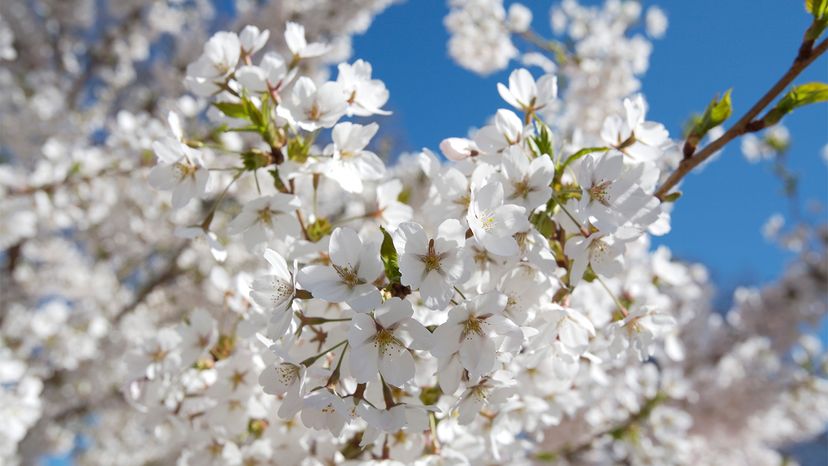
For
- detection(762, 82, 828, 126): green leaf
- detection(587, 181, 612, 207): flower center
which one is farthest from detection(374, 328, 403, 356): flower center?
detection(762, 82, 828, 126): green leaf

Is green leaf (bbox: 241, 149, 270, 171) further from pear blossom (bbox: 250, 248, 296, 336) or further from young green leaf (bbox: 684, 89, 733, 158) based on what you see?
young green leaf (bbox: 684, 89, 733, 158)

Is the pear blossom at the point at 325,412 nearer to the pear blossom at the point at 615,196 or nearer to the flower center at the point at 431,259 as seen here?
the flower center at the point at 431,259

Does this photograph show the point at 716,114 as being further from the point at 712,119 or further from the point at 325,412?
the point at 325,412

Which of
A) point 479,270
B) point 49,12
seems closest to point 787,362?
point 479,270

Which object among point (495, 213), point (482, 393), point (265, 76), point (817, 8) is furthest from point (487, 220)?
point (817, 8)

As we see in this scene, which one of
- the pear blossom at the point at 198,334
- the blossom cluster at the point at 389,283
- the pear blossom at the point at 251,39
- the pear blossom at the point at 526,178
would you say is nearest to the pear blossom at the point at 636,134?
the blossom cluster at the point at 389,283
